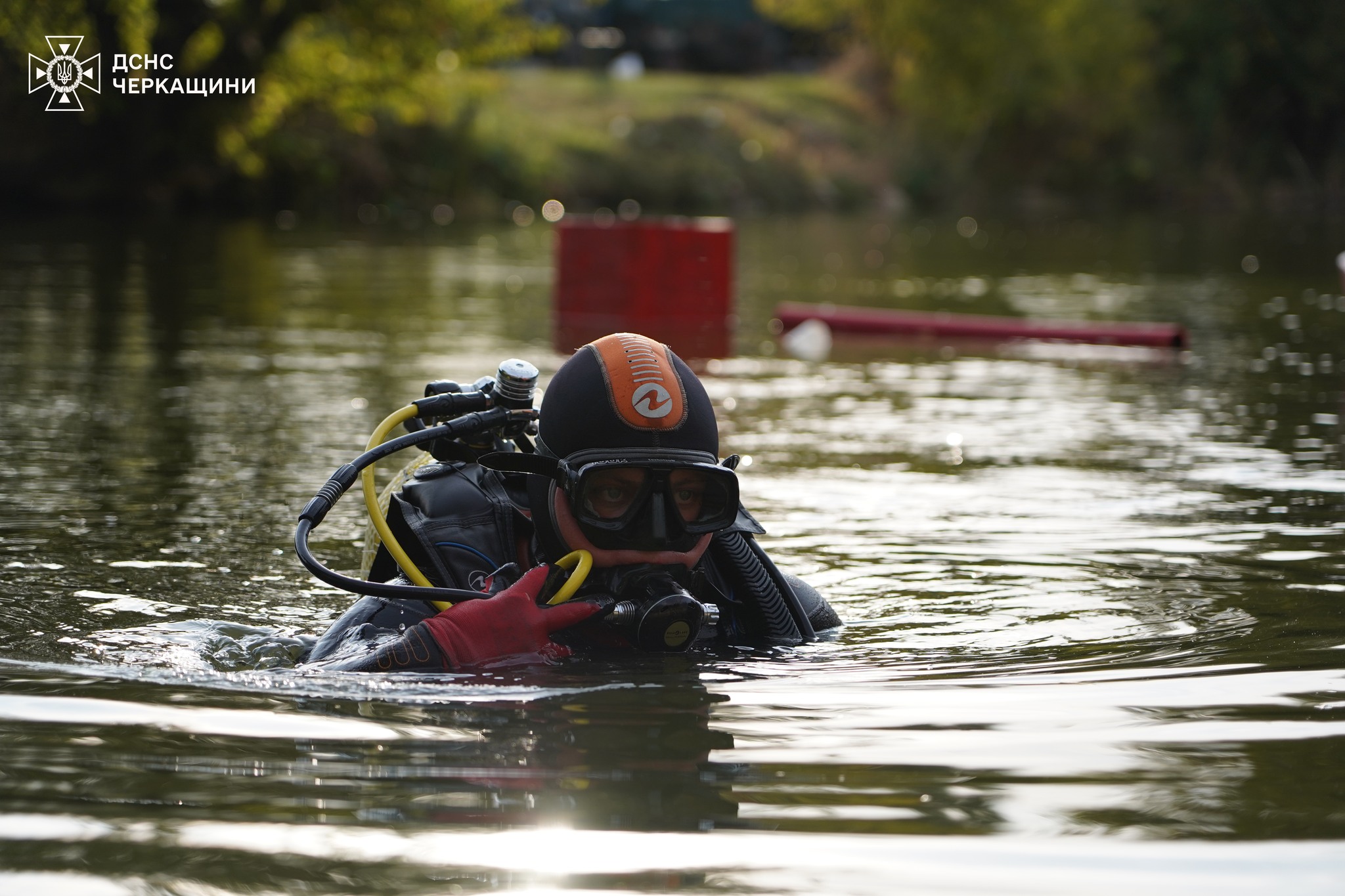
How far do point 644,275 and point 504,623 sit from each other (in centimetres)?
1115

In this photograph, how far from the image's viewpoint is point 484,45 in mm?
29312

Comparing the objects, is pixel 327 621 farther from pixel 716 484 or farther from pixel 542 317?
pixel 542 317

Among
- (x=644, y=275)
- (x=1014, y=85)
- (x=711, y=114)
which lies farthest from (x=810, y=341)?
(x=1014, y=85)

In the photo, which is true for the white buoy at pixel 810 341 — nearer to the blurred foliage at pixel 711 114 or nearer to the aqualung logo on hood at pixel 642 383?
the aqualung logo on hood at pixel 642 383

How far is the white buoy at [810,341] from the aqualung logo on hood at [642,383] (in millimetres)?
8535

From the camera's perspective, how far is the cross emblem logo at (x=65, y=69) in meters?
24.0

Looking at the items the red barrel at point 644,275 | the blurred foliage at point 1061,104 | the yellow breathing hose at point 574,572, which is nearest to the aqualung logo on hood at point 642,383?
the yellow breathing hose at point 574,572

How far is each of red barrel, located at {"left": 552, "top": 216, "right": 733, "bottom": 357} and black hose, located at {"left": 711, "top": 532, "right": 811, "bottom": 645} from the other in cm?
1027

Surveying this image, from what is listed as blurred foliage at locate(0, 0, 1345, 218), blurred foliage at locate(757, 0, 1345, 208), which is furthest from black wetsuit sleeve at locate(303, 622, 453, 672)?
blurred foliage at locate(757, 0, 1345, 208)

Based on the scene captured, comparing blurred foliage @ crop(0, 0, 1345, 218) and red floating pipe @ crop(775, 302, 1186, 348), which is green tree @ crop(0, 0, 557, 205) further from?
red floating pipe @ crop(775, 302, 1186, 348)

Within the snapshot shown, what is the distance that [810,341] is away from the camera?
44.7 ft

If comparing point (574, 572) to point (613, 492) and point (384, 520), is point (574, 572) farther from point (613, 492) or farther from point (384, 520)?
point (384, 520)

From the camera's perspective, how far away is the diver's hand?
3.96 m

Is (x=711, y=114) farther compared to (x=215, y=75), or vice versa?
(x=711, y=114)
